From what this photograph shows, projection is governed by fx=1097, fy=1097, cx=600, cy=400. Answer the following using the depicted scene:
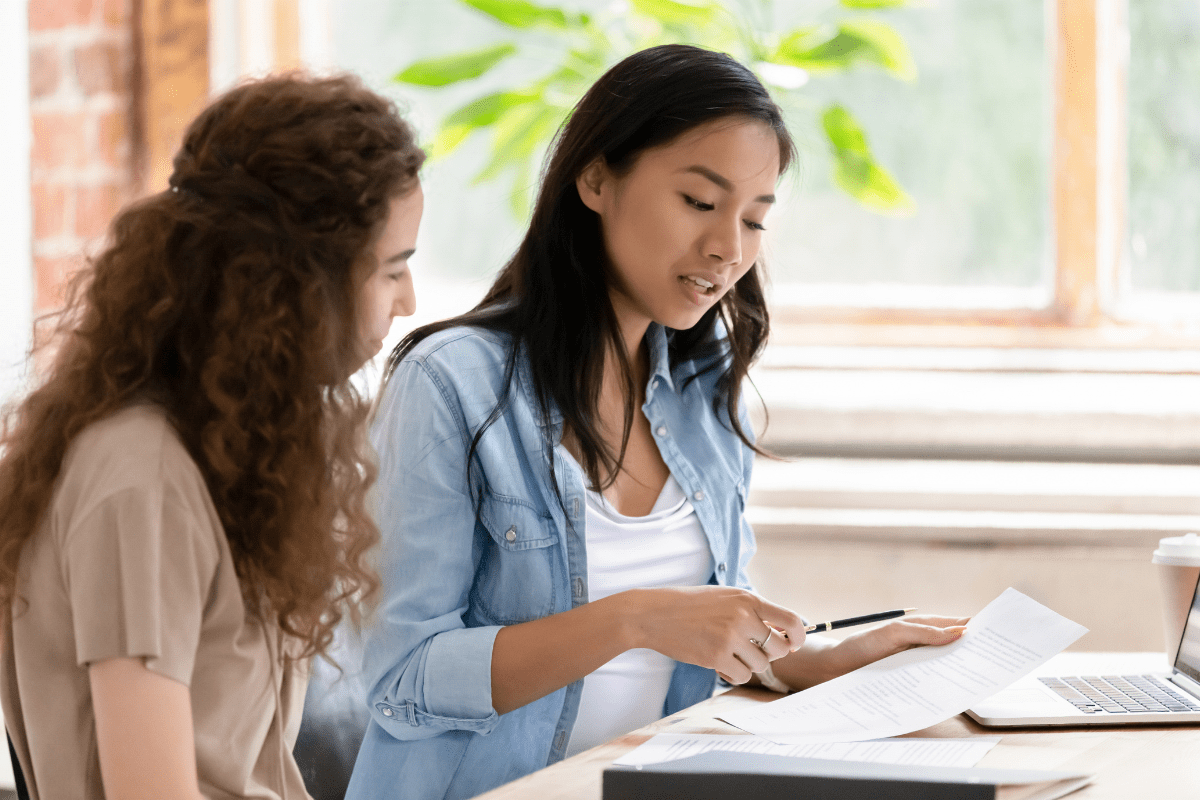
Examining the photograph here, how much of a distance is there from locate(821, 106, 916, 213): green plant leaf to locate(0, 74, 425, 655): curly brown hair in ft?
4.12

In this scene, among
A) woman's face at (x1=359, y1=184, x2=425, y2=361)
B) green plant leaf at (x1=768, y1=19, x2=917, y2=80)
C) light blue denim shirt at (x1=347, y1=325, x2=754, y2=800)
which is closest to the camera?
woman's face at (x1=359, y1=184, x2=425, y2=361)

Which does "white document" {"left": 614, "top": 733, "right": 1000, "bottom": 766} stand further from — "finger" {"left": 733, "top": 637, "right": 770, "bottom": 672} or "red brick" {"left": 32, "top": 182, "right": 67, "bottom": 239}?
"red brick" {"left": 32, "top": 182, "right": 67, "bottom": 239}

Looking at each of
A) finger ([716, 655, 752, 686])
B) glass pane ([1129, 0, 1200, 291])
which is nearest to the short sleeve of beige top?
finger ([716, 655, 752, 686])

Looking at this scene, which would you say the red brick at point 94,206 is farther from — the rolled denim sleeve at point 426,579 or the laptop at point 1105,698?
the laptop at point 1105,698

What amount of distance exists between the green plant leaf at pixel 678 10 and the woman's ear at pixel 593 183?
0.76 meters

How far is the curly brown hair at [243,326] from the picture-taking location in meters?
0.75

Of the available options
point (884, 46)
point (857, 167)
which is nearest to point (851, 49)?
point (884, 46)

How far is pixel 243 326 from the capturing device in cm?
76

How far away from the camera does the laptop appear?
1040 mm

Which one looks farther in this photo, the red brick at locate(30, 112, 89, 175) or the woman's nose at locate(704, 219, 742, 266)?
the red brick at locate(30, 112, 89, 175)

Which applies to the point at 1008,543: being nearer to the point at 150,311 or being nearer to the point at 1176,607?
the point at 1176,607

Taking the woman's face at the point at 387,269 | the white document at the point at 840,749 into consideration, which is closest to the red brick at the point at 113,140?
the woman's face at the point at 387,269

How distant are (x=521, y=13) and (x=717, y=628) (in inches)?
52.0

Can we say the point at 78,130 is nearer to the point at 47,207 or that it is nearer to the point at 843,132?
the point at 47,207
